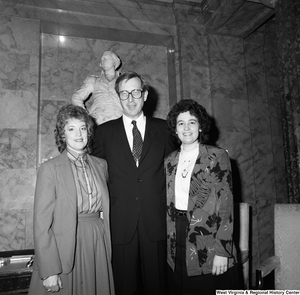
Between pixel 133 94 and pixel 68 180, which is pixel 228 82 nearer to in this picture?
pixel 133 94

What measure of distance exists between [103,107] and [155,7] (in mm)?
2413

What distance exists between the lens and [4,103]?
3.88 metres

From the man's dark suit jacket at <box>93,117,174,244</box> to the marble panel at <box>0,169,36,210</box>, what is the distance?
6.96 ft

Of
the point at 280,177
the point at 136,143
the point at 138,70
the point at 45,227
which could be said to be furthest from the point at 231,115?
the point at 45,227

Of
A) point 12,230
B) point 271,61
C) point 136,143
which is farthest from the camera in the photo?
point 271,61

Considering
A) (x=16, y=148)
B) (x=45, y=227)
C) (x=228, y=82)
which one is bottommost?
(x=45, y=227)

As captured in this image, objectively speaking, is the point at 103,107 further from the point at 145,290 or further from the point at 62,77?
the point at 145,290

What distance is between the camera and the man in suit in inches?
79.5

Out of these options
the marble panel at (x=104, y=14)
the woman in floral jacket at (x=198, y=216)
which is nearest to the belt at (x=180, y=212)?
the woman in floral jacket at (x=198, y=216)

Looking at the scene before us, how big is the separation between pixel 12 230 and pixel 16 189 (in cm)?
56

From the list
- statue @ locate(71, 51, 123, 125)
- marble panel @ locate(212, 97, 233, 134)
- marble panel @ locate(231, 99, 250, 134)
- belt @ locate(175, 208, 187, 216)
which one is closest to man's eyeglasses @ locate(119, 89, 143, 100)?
belt @ locate(175, 208, 187, 216)

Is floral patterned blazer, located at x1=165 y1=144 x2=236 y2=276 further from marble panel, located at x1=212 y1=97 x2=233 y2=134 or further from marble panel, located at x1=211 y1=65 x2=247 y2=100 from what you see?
marble panel, located at x1=211 y1=65 x2=247 y2=100

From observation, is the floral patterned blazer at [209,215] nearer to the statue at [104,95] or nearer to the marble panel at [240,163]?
the statue at [104,95]

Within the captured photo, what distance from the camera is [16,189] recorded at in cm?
380
